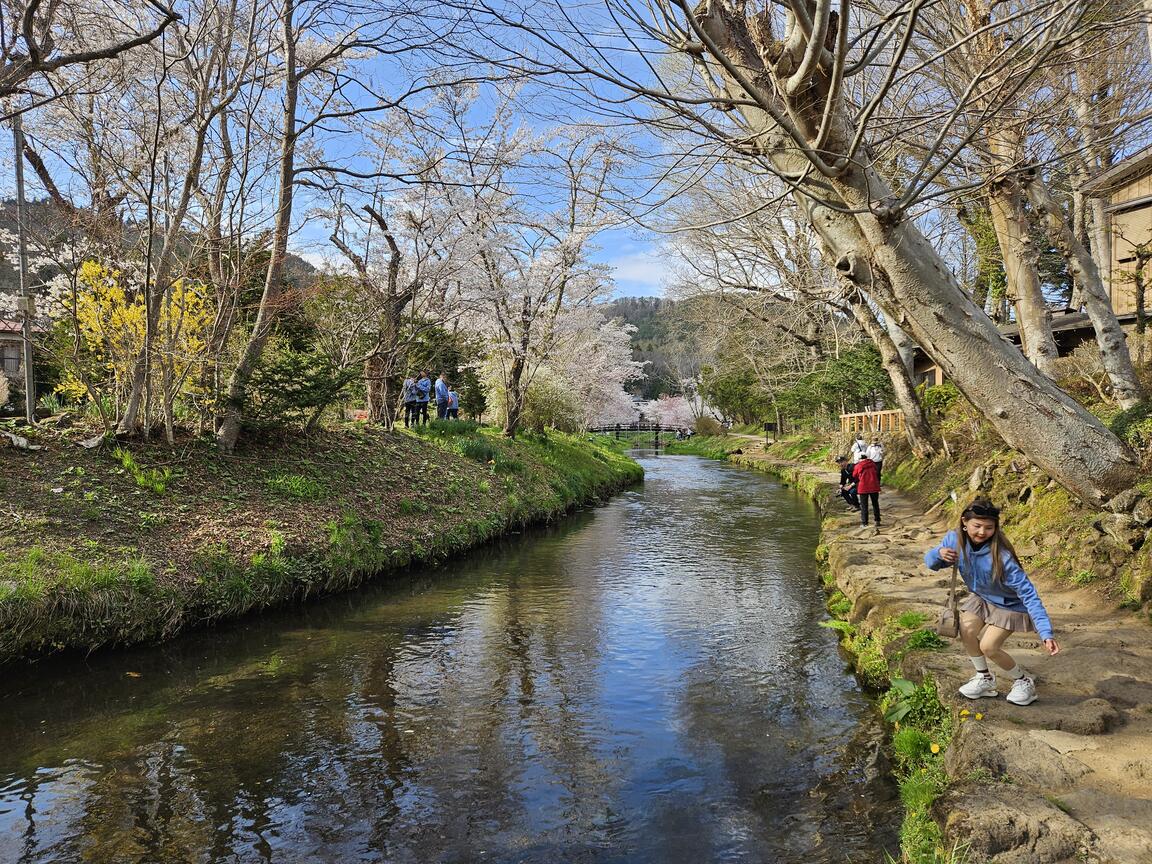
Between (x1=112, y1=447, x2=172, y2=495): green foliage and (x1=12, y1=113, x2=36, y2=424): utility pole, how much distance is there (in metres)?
1.78

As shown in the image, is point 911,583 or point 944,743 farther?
point 911,583

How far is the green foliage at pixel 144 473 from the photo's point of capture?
8523 millimetres

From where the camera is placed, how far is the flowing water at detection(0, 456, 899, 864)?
3824mm

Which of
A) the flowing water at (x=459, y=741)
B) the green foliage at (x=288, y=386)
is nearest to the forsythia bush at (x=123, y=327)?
the green foliage at (x=288, y=386)

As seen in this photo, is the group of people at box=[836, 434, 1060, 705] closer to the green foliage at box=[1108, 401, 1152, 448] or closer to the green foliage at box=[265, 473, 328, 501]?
the green foliage at box=[1108, 401, 1152, 448]

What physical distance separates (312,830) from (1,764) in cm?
250

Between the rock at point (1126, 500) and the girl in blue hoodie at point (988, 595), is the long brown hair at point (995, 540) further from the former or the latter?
the rock at point (1126, 500)

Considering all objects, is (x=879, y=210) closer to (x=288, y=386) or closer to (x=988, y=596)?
(x=988, y=596)

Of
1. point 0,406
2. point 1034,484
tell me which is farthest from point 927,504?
point 0,406

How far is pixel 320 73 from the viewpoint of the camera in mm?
10750

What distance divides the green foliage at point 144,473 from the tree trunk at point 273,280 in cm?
145

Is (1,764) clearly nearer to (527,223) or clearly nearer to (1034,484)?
(1034,484)

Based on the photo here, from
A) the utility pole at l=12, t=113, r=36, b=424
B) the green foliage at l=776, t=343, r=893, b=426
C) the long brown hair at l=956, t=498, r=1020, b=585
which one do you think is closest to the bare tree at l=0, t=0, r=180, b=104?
the utility pole at l=12, t=113, r=36, b=424

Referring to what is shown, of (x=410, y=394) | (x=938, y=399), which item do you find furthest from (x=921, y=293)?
(x=410, y=394)
